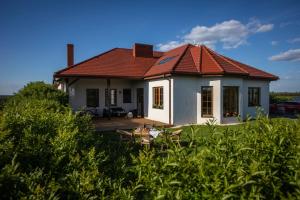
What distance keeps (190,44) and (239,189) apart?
19863 millimetres

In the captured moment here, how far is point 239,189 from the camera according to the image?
5.49 ft

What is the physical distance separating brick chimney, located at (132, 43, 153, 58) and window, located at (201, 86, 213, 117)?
8851mm

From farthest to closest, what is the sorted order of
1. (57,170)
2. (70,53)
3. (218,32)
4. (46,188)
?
(218,32), (70,53), (57,170), (46,188)

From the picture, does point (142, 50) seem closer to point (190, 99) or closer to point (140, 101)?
point (140, 101)

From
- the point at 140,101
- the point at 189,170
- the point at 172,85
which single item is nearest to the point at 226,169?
the point at 189,170

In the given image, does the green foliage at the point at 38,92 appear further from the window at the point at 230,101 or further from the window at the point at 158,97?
the window at the point at 230,101

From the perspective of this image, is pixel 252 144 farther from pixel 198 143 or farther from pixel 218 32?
pixel 218 32

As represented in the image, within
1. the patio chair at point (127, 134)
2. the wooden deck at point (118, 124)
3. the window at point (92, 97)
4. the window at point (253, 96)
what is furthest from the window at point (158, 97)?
the window at point (253, 96)

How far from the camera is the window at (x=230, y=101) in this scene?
50.9 feet

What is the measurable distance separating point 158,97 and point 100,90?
6022 millimetres

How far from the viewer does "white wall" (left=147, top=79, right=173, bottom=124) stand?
15.4 m

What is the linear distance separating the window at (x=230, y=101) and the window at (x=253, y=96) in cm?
339

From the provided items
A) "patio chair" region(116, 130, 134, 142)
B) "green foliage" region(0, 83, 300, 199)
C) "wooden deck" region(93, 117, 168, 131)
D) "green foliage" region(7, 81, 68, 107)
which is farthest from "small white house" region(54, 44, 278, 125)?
"green foliage" region(0, 83, 300, 199)

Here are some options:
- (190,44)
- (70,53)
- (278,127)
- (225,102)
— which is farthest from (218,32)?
(278,127)
